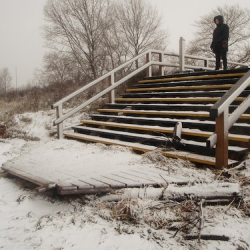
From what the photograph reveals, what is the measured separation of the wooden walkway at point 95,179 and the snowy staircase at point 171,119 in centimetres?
93

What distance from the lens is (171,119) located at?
553 cm

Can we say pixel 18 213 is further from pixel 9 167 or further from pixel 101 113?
pixel 101 113

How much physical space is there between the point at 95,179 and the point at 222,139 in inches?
70.2

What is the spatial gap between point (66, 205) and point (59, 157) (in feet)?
5.70

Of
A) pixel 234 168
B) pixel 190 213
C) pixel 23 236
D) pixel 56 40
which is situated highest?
pixel 56 40

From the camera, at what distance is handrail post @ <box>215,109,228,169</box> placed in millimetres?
3426

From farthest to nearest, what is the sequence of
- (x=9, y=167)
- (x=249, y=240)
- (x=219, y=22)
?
(x=219, y=22) < (x=9, y=167) < (x=249, y=240)

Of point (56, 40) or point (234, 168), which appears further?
point (56, 40)

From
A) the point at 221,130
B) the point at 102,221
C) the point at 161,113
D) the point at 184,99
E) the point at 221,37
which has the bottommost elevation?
the point at 102,221

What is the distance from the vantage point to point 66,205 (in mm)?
2895

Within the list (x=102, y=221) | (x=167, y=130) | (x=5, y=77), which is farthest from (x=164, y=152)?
(x=5, y=77)

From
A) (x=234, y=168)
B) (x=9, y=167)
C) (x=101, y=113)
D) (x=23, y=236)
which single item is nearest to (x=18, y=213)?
(x=23, y=236)

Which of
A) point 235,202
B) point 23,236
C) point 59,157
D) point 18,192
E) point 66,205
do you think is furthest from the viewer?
point 59,157

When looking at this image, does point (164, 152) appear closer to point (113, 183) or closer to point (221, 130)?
point (221, 130)
